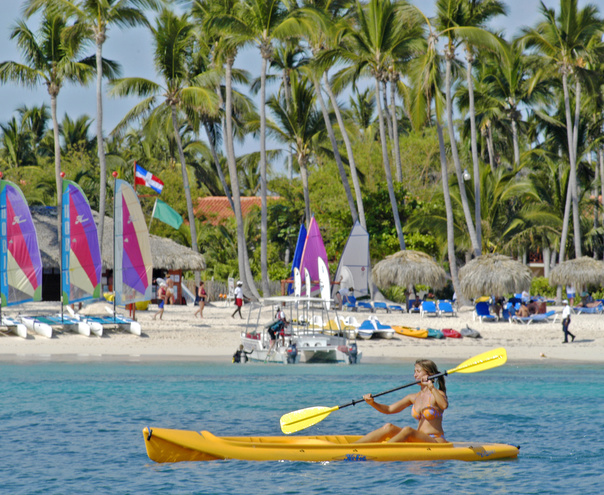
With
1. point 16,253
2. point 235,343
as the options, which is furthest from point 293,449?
point 16,253

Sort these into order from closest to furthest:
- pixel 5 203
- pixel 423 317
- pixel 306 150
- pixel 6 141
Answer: pixel 5 203 → pixel 423 317 → pixel 306 150 → pixel 6 141

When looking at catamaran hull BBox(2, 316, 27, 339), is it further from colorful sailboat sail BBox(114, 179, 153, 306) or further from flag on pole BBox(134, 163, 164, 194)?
flag on pole BBox(134, 163, 164, 194)

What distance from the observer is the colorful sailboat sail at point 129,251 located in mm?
23516

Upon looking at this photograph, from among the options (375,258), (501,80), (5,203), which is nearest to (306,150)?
(375,258)

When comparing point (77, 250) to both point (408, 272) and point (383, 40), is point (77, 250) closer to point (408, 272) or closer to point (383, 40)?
point (408, 272)

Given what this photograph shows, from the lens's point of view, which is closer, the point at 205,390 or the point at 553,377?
the point at 205,390

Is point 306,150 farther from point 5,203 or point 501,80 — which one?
point 5,203

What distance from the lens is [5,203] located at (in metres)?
23.0

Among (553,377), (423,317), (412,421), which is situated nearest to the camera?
(412,421)

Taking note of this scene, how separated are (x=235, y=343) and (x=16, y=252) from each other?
6.79 meters

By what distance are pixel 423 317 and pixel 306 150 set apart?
11796mm

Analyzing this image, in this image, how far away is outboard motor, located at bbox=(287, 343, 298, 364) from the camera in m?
18.2

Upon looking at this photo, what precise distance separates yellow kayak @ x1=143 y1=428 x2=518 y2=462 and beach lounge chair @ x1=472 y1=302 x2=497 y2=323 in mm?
15850

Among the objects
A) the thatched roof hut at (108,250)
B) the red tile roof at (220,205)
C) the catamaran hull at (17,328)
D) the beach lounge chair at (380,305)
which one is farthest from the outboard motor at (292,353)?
the red tile roof at (220,205)
